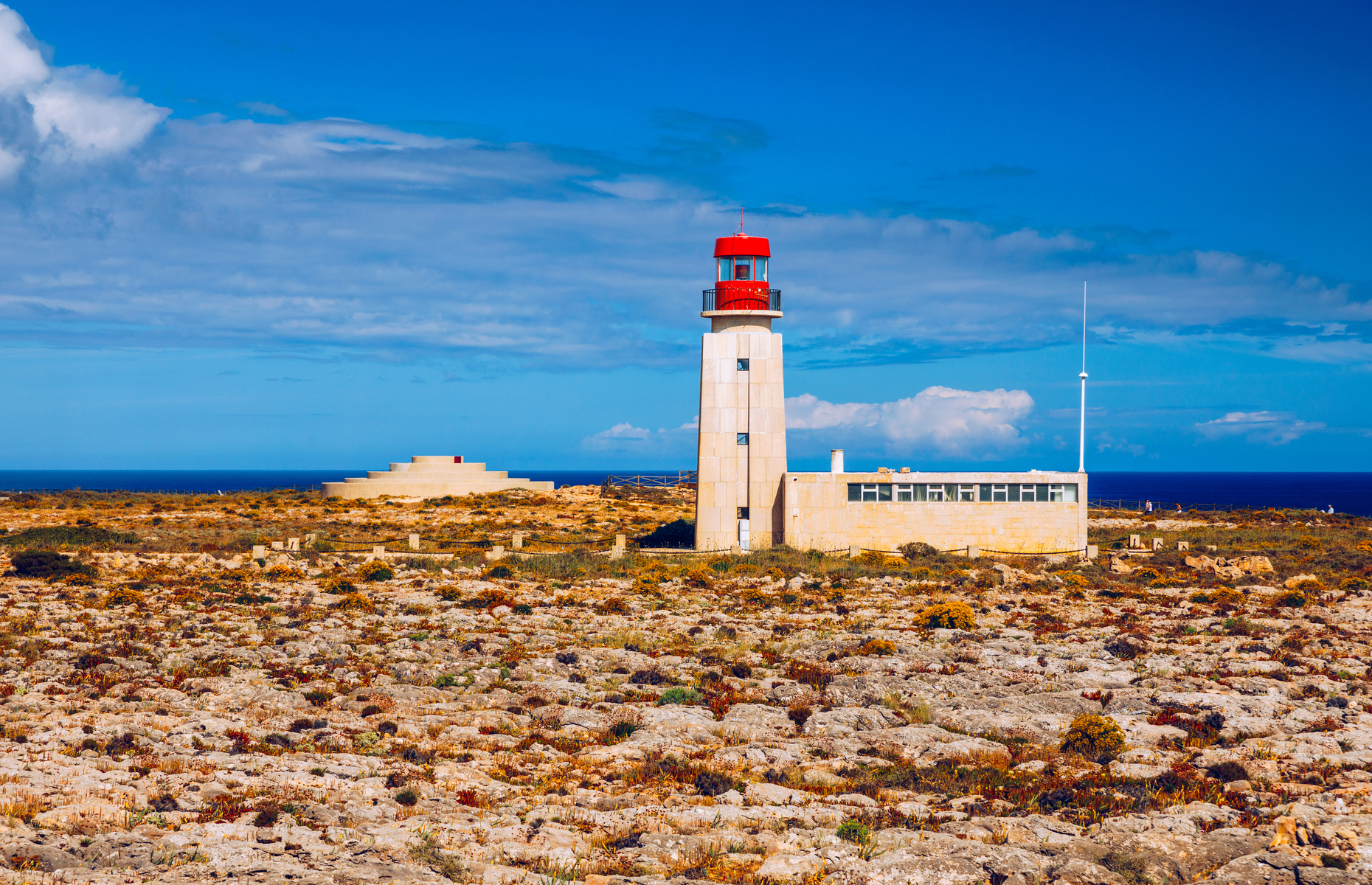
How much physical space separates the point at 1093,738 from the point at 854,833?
287 inches

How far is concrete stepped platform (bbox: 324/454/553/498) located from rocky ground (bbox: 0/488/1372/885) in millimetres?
41669

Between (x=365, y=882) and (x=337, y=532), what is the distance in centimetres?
5169

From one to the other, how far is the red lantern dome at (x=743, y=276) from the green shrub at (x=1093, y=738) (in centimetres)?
3104

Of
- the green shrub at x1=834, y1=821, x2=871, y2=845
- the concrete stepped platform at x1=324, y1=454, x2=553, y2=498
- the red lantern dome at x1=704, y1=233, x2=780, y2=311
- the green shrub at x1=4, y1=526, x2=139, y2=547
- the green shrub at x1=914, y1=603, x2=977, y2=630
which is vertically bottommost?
the green shrub at x1=834, y1=821, x2=871, y2=845

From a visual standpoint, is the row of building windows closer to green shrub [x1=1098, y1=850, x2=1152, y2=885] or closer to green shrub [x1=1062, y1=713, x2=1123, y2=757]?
green shrub [x1=1062, y1=713, x2=1123, y2=757]

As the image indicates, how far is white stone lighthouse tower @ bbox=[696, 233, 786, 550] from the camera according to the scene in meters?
48.2

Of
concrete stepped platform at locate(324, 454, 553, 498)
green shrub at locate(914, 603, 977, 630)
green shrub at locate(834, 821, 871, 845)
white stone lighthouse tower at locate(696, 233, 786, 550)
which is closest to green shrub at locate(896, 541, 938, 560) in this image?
white stone lighthouse tower at locate(696, 233, 786, 550)

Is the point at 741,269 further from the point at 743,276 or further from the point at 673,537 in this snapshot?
the point at 673,537

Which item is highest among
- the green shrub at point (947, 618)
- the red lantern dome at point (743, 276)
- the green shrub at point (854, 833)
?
the red lantern dome at point (743, 276)


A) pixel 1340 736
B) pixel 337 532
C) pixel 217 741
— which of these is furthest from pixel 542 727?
pixel 337 532

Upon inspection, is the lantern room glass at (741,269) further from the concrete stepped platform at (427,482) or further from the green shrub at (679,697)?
the concrete stepped platform at (427,482)

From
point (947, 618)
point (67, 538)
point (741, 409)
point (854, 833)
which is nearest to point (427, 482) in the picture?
point (67, 538)

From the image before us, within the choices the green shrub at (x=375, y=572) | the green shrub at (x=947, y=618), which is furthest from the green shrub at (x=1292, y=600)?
the green shrub at (x=375, y=572)

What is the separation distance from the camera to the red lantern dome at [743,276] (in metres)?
47.9
